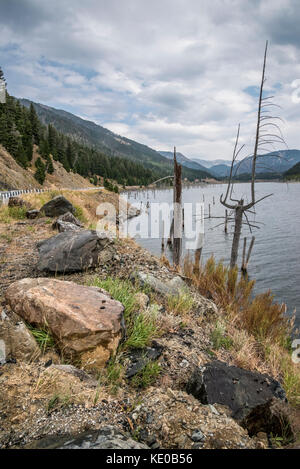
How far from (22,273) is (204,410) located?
4402mm

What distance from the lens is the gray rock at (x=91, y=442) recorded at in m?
1.81

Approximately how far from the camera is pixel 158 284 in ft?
18.7

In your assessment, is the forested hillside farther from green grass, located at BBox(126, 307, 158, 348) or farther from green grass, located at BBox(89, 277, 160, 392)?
green grass, located at BBox(126, 307, 158, 348)

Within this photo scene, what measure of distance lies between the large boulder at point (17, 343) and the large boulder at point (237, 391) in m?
1.89

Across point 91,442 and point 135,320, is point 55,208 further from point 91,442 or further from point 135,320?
point 91,442

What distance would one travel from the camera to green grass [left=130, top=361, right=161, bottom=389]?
2850 mm

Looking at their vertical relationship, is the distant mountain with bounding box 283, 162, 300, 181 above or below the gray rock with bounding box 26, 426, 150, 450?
above

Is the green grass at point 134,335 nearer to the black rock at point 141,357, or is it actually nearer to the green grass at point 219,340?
the black rock at point 141,357

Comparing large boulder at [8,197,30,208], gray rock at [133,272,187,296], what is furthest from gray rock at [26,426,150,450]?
large boulder at [8,197,30,208]

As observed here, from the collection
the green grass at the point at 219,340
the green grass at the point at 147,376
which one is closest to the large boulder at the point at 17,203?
the green grass at the point at 219,340

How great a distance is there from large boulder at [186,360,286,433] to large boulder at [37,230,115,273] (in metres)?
3.40

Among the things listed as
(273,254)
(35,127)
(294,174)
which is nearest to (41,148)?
(35,127)

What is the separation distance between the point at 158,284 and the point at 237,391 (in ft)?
9.62
